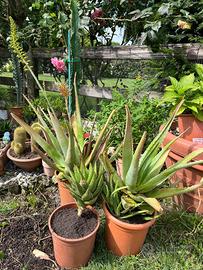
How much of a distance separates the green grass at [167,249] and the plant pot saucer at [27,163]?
107cm

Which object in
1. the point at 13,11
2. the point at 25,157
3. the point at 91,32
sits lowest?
the point at 25,157

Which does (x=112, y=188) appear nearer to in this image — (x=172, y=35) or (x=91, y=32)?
(x=172, y=35)

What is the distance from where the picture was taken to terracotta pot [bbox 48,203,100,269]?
1.66 metres

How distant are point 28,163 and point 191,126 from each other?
5.41 ft

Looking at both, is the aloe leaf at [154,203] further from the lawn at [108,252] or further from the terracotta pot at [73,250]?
the lawn at [108,252]

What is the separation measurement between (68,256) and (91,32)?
3.23 metres

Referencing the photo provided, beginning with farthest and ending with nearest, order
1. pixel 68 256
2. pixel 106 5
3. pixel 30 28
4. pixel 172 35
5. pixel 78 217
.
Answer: pixel 30 28
pixel 106 5
pixel 172 35
pixel 78 217
pixel 68 256

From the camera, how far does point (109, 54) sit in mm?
3463

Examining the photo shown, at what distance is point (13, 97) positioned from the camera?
4770 millimetres

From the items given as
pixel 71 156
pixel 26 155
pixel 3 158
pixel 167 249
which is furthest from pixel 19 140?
pixel 167 249

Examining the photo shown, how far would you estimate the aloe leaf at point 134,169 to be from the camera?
1.55 meters

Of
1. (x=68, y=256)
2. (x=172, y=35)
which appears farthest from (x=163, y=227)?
(x=172, y=35)

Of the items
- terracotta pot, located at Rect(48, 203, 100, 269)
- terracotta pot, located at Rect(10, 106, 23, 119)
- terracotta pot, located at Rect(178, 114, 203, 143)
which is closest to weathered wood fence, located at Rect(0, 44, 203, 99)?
terracotta pot, located at Rect(10, 106, 23, 119)

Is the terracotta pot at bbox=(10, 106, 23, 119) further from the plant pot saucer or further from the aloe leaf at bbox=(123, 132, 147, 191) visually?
the aloe leaf at bbox=(123, 132, 147, 191)
